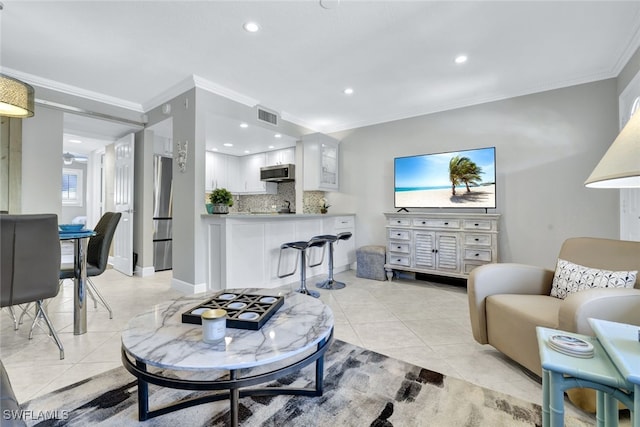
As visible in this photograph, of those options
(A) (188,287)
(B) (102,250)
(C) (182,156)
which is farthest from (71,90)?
(A) (188,287)

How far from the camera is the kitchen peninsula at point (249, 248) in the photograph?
3199 mm

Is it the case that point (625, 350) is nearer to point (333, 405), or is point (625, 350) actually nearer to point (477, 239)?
point (333, 405)

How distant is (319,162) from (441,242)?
2.29 meters

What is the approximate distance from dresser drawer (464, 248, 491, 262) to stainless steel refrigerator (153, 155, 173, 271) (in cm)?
450

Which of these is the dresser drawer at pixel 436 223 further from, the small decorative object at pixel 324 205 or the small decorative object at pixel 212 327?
the small decorative object at pixel 212 327

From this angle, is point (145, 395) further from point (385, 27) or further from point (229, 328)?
point (385, 27)

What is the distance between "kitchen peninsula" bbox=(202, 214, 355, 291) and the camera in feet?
10.5

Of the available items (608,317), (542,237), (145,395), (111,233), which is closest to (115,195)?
(111,233)

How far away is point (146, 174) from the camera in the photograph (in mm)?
4395

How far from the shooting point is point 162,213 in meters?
4.63

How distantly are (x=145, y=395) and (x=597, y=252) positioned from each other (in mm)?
2817

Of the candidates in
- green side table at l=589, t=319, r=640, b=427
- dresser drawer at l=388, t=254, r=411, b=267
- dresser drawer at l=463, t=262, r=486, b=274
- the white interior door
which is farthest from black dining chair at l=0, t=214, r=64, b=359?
dresser drawer at l=463, t=262, r=486, b=274

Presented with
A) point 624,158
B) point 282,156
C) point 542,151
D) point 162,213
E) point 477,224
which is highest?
point 282,156

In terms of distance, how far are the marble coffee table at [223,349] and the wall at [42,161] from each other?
10.5 ft
